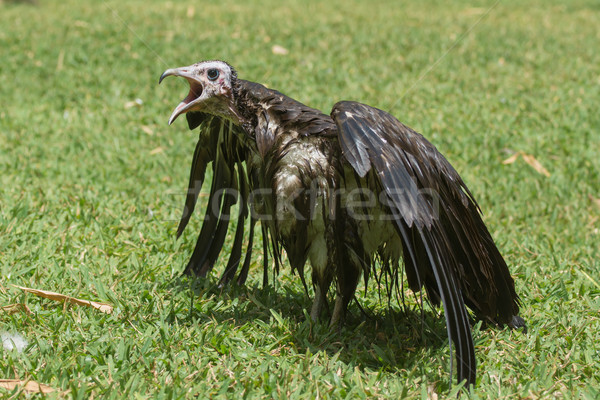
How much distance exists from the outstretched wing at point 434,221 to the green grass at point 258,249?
0.21m

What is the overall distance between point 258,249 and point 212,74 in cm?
140

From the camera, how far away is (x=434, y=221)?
8.23 ft

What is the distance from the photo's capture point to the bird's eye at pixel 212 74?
2.88 meters

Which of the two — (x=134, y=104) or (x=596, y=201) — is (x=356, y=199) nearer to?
(x=596, y=201)

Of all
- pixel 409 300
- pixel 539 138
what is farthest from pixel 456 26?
pixel 409 300

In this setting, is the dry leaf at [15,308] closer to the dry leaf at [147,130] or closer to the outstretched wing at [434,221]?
the outstretched wing at [434,221]

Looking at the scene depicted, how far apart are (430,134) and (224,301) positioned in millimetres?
2958

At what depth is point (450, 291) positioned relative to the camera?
96.2 inches

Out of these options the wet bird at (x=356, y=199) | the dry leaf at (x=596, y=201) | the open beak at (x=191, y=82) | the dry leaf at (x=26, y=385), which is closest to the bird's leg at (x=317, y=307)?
the wet bird at (x=356, y=199)

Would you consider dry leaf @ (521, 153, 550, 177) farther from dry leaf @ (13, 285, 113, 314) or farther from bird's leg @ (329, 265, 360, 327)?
dry leaf @ (13, 285, 113, 314)

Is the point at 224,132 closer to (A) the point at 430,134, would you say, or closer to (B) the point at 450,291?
(B) the point at 450,291

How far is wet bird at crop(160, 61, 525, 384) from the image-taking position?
248cm

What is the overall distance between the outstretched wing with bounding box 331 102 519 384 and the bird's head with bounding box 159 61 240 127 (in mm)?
498

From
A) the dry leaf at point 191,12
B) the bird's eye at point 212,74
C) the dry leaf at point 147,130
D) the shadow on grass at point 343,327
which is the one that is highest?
the bird's eye at point 212,74
